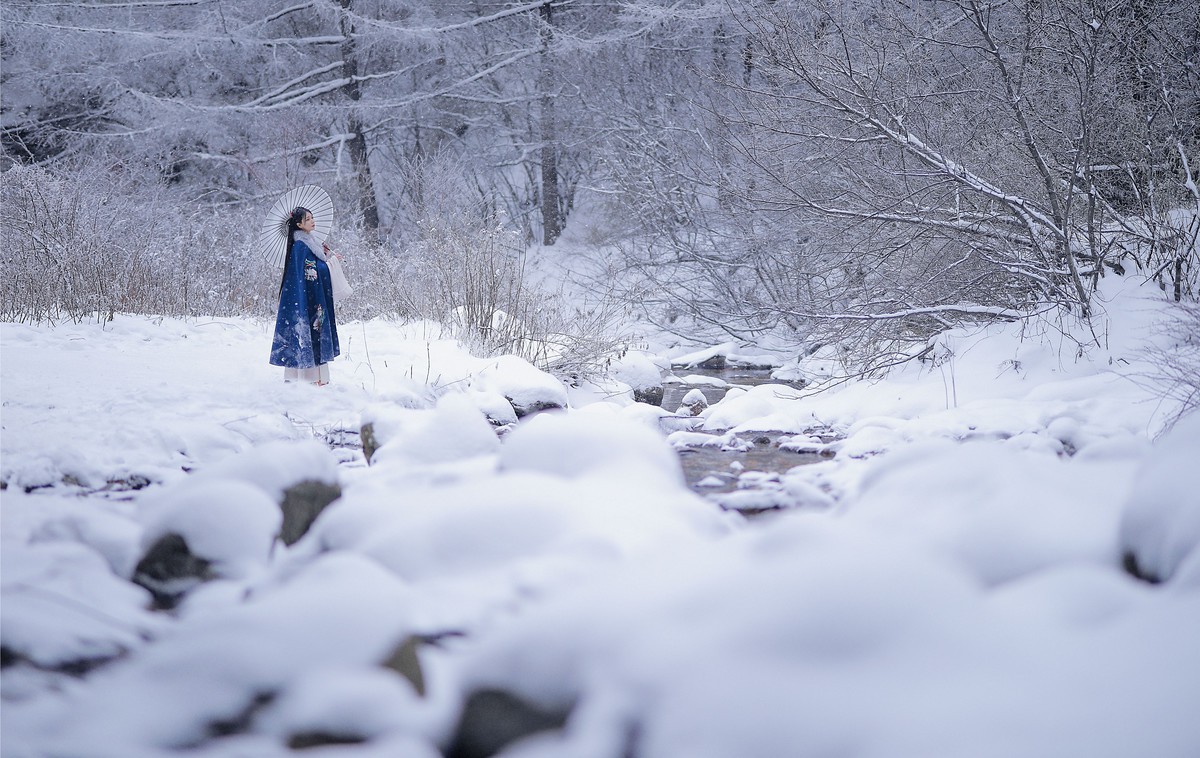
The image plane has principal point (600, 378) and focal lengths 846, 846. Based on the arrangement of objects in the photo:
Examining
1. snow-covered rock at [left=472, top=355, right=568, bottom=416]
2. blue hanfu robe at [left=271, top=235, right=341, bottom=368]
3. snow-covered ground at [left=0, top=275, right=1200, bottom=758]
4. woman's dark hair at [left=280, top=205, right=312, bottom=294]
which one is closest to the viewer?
snow-covered ground at [left=0, top=275, right=1200, bottom=758]

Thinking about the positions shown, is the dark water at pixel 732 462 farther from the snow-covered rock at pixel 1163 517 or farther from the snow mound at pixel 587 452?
the snow-covered rock at pixel 1163 517

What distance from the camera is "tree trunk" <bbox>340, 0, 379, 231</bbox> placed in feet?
50.7

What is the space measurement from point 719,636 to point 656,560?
400mm

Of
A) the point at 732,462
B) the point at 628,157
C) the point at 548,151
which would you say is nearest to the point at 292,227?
the point at 732,462

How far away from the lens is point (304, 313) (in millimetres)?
5496

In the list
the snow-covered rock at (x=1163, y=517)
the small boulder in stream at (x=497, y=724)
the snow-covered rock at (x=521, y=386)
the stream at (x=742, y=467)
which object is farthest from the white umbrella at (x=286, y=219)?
the snow-covered rock at (x=1163, y=517)

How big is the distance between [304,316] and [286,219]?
0.68m

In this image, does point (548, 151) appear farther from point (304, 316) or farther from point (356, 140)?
point (304, 316)

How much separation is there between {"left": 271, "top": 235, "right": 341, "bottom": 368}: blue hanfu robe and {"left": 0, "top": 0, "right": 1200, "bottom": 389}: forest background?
1.62m

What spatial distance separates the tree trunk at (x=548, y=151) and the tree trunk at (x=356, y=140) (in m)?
3.36

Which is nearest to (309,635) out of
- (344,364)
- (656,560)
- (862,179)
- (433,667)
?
(433,667)

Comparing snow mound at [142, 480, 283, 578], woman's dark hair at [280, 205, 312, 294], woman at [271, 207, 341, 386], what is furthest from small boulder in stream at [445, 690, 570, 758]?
woman's dark hair at [280, 205, 312, 294]

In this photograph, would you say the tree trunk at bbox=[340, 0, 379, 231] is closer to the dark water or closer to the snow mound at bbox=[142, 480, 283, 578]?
the dark water

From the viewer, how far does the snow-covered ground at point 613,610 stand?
152 cm
